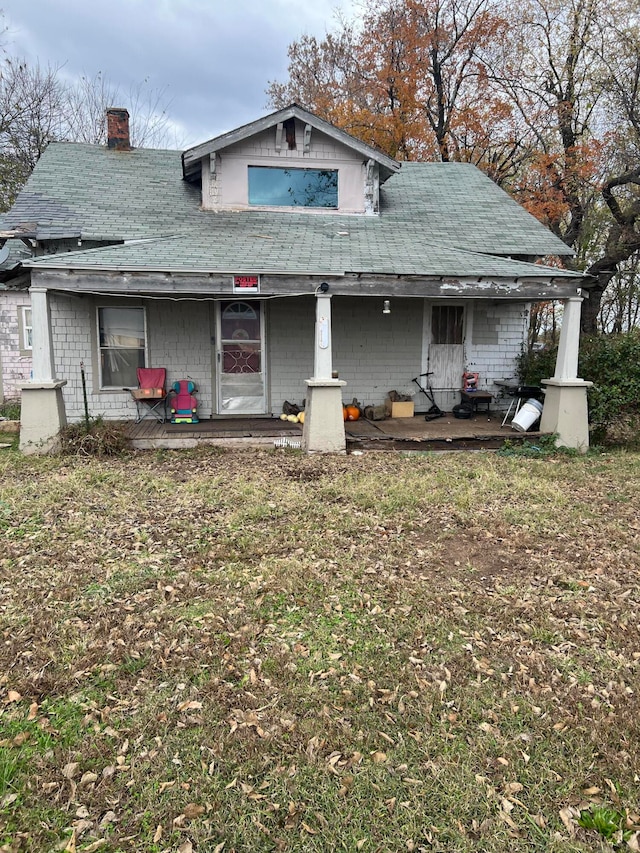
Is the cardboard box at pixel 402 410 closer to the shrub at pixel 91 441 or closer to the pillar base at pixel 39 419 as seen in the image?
the shrub at pixel 91 441

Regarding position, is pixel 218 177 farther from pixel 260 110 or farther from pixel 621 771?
pixel 260 110

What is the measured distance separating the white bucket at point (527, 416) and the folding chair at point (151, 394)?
6183 millimetres

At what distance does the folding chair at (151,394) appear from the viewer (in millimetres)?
9516

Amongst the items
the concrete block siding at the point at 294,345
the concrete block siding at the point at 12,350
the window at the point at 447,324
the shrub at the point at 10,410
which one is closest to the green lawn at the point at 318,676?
the concrete block siding at the point at 294,345

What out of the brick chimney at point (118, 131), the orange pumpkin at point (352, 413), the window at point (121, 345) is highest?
the brick chimney at point (118, 131)

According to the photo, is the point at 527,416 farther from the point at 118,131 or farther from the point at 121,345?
the point at 118,131

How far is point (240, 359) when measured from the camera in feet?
33.2

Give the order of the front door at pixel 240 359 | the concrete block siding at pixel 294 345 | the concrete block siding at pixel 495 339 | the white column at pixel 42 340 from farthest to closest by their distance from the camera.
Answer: the concrete block siding at pixel 495 339 < the front door at pixel 240 359 < the concrete block siding at pixel 294 345 < the white column at pixel 42 340

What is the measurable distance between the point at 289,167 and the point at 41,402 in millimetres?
6172

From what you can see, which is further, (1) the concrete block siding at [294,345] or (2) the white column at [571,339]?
(1) the concrete block siding at [294,345]

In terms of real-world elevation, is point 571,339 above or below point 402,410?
above

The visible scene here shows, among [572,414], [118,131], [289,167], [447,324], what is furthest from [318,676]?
[118,131]

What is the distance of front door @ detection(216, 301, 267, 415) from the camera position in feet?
32.7

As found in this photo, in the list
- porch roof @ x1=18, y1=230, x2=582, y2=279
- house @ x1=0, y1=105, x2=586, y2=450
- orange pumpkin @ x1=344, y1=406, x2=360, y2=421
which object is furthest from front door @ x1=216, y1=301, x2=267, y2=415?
orange pumpkin @ x1=344, y1=406, x2=360, y2=421
